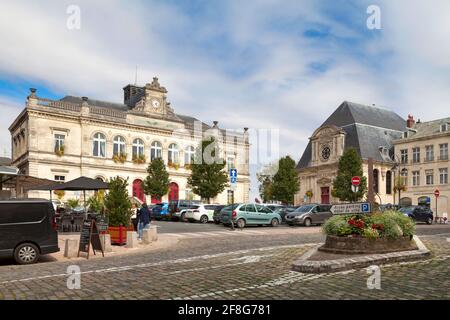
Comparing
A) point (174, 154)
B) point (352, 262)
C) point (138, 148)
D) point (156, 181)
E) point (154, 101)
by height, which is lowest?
point (352, 262)

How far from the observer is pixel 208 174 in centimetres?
4684

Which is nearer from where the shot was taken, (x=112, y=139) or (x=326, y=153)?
(x=112, y=139)

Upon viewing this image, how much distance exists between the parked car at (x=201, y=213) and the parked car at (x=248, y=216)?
14.0 ft

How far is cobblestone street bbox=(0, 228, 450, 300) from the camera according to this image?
7508 millimetres

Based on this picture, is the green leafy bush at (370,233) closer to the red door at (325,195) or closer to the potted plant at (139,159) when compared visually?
the potted plant at (139,159)

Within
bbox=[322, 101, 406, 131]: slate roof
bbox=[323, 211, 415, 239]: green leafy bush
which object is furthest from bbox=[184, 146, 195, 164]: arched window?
bbox=[323, 211, 415, 239]: green leafy bush

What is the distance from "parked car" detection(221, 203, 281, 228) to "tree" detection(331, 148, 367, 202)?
25.2 metres

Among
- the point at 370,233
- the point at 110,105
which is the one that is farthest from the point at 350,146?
the point at 370,233

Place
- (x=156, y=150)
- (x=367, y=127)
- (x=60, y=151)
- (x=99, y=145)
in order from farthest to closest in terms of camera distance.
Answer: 1. (x=367, y=127)
2. (x=156, y=150)
3. (x=99, y=145)
4. (x=60, y=151)

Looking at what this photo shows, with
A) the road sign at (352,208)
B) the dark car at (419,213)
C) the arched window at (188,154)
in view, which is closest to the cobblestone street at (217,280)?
the road sign at (352,208)

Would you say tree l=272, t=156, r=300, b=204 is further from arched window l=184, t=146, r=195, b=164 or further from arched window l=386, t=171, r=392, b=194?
arched window l=386, t=171, r=392, b=194

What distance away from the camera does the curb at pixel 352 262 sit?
962 centimetres

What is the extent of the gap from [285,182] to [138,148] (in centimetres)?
1885

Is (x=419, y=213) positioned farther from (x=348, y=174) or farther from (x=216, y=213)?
(x=348, y=174)
